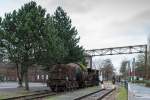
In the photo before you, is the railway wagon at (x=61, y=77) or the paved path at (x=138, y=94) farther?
the railway wagon at (x=61, y=77)

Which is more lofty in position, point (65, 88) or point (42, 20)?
point (42, 20)

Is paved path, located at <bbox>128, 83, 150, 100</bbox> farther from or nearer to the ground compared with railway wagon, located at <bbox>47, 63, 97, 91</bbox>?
nearer to the ground

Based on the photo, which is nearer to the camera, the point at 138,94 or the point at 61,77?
the point at 138,94

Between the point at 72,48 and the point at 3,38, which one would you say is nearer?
the point at 3,38

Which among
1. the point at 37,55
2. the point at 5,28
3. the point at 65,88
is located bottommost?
the point at 65,88

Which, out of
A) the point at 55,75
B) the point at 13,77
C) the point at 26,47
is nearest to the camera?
the point at 26,47

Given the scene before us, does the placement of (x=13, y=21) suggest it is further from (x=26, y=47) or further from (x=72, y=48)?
(x=72, y=48)

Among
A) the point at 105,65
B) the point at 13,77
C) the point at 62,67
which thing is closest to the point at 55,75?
the point at 62,67

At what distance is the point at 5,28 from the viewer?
43.2 metres

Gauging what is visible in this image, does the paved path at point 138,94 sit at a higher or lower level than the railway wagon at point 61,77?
lower

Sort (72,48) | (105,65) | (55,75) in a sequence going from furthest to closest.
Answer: (105,65) → (72,48) → (55,75)

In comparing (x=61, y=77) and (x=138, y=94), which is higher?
(x=61, y=77)

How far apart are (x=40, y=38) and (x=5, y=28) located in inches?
158

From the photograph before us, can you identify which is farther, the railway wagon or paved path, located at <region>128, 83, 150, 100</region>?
the railway wagon
